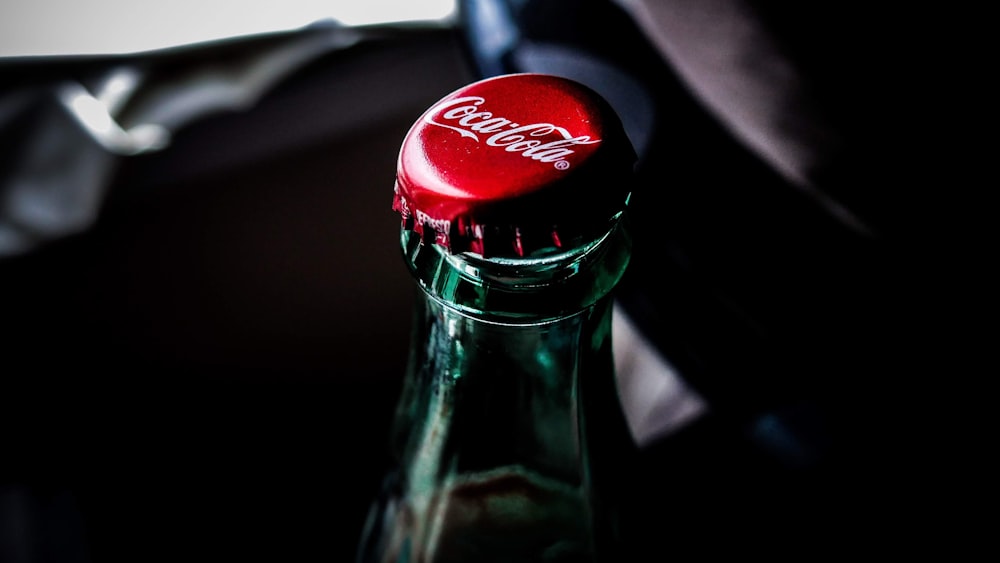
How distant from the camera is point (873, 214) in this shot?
1.25 ft

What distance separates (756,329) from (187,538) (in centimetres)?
35

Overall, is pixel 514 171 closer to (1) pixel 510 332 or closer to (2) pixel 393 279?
(1) pixel 510 332

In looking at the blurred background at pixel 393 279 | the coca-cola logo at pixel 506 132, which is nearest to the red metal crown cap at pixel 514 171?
the coca-cola logo at pixel 506 132

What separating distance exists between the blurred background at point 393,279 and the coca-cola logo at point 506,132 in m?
0.15

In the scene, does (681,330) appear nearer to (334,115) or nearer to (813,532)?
(813,532)

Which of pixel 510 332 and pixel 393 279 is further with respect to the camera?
pixel 393 279

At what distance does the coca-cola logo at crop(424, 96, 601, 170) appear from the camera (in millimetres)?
215

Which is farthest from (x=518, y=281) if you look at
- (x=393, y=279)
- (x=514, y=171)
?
(x=393, y=279)

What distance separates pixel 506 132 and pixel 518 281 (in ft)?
0.15

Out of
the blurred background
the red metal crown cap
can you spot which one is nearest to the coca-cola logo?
the red metal crown cap

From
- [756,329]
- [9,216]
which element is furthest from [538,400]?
[9,216]

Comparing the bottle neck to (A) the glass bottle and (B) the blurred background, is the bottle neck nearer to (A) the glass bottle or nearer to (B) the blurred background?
(A) the glass bottle

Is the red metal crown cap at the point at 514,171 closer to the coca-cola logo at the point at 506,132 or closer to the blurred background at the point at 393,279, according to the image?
the coca-cola logo at the point at 506,132

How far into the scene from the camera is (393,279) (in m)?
0.57
